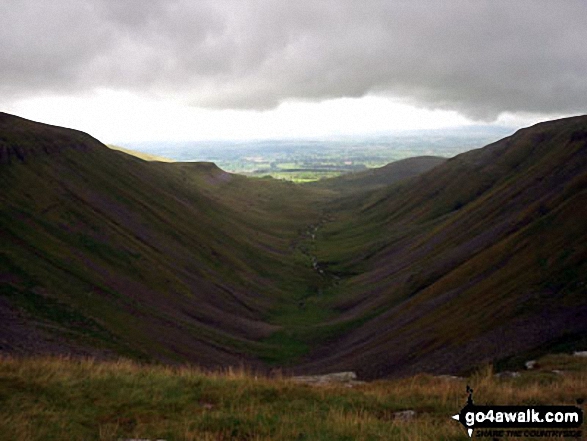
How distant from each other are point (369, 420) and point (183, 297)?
9124 centimetres

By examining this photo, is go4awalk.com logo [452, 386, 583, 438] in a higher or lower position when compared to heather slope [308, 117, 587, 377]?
higher

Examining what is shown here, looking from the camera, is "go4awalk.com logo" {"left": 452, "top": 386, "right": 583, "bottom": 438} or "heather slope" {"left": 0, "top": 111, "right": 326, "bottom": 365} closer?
A: "go4awalk.com logo" {"left": 452, "top": 386, "right": 583, "bottom": 438}

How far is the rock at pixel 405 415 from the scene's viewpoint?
14.3 m

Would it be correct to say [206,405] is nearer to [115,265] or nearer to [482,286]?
[482,286]

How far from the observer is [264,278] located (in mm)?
142125

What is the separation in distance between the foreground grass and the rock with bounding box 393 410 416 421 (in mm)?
273

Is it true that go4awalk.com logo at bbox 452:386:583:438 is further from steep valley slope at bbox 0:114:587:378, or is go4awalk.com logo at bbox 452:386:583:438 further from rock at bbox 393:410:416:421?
steep valley slope at bbox 0:114:587:378

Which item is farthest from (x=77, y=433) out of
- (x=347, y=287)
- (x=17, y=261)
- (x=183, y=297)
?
(x=347, y=287)

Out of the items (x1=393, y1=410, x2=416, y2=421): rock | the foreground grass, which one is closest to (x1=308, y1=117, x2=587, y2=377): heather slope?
the foreground grass

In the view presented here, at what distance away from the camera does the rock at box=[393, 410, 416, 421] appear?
46.9 feet

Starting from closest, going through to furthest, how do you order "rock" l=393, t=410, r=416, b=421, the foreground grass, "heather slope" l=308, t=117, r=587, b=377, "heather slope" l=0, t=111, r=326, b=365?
the foreground grass → "rock" l=393, t=410, r=416, b=421 → "heather slope" l=308, t=117, r=587, b=377 → "heather slope" l=0, t=111, r=326, b=365

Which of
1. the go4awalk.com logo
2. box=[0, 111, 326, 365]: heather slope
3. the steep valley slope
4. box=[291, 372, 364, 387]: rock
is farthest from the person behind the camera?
box=[0, 111, 326, 365]: heather slope

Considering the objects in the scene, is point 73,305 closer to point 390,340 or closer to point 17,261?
point 17,261

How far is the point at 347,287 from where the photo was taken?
133375mm
